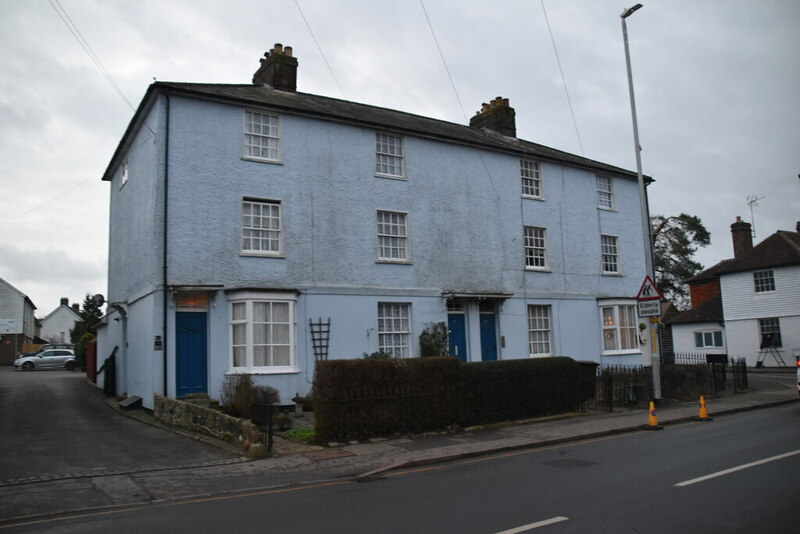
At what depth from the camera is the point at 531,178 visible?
83.9 feet

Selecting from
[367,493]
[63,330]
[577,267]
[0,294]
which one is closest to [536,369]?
[367,493]

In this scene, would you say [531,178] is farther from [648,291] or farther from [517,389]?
[517,389]

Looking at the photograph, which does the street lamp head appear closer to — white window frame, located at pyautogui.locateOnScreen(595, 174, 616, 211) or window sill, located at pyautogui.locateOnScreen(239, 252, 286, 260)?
white window frame, located at pyautogui.locateOnScreen(595, 174, 616, 211)

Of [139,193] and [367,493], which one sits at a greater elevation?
[139,193]

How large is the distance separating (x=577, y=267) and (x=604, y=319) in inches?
103

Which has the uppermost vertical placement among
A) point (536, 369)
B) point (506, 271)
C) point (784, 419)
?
point (506, 271)

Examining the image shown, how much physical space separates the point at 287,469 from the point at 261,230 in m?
9.63

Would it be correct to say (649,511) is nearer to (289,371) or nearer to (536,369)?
(536,369)

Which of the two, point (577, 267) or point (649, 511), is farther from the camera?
point (577, 267)

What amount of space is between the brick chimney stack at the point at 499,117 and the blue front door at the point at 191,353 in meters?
16.6

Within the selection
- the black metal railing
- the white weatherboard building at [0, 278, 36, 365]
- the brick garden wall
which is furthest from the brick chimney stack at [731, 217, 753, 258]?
the white weatherboard building at [0, 278, 36, 365]

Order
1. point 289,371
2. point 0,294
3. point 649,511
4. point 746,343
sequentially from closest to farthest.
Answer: point 649,511 < point 289,371 < point 746,343 < point 0,294

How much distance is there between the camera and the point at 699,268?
57.2m

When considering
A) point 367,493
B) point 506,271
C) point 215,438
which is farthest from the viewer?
point 506,271
